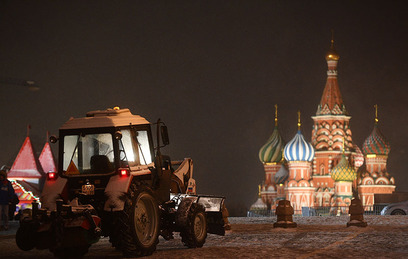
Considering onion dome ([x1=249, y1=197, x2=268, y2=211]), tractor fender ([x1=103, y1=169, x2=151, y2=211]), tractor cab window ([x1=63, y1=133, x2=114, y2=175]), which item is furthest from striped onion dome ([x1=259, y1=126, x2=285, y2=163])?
tractor fender ([x1=103, y1=169, x2=151, y2=211])

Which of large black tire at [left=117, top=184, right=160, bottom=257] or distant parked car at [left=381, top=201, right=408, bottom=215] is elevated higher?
distant parked car at [left=381, top=201, right=408, bottom=215]

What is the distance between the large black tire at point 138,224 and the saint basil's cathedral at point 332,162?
106032 mm

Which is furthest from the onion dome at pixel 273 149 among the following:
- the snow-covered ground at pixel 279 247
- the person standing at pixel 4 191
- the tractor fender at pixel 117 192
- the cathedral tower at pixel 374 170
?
the tractor fender at pixel 117 192

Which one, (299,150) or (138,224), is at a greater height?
(299,150)

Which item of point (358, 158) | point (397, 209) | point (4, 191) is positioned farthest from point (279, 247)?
point (358, 158)

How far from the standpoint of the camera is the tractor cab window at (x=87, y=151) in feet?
46.1

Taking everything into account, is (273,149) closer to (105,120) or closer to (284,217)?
(284,217)

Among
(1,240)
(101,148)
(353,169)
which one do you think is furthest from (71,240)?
(353,169)

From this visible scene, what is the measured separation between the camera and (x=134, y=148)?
1433 centimetres

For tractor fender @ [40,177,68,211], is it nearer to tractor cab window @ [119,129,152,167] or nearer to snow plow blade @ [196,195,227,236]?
tractor cab window @ [119,129,152,167]

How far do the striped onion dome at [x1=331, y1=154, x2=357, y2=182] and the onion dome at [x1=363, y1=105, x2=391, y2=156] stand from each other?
→ 6736 mm

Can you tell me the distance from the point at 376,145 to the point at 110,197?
379 ft

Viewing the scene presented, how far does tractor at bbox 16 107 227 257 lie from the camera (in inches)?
508

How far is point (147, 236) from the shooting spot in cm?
1397
